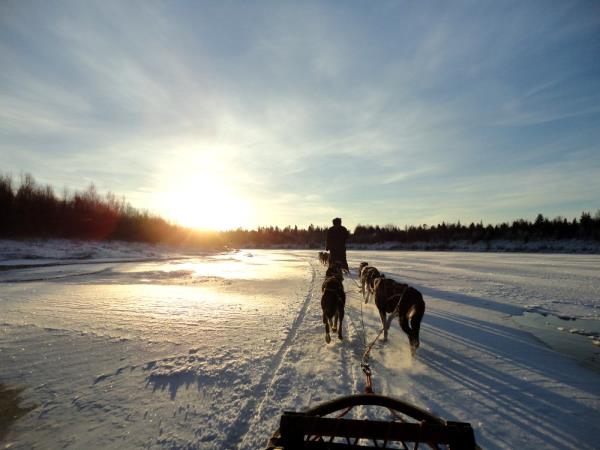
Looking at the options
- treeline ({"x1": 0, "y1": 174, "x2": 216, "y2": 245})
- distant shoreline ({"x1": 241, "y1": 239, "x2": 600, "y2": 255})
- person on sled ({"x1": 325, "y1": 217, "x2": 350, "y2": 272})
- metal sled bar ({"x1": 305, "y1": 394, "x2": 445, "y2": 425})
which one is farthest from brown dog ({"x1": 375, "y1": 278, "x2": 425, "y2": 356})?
distant shoreline ({"x1": 241, "y1": 239, "x2": 600, "y2": 255})

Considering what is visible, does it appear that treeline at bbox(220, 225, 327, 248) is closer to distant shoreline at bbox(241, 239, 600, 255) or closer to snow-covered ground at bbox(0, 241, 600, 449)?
distant shoreline at bbox(241, 239, 600, 255)

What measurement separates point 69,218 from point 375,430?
37.8 meters

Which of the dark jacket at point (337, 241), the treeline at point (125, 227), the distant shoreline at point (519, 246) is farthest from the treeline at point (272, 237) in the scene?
the dark jacket at point (337, 241)

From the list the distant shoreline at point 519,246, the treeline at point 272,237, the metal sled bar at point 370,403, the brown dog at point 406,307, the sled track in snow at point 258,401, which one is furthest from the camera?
the treeline at point 272,237

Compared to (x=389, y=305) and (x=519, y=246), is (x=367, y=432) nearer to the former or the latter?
(x=389, y=305)

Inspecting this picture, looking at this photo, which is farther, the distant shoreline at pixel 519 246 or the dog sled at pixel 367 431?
the distant shoreline at pixel 519 246

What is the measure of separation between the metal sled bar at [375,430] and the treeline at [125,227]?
3351cm

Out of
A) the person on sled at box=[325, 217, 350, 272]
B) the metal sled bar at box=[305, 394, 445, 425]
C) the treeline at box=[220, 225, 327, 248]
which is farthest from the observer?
the treeline at box=[220, 225, 327, 248]

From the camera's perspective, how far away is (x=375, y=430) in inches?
54.3

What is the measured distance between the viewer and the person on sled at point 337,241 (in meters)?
9.84

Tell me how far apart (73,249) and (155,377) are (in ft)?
96.8

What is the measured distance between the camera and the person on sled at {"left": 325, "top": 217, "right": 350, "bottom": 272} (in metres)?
9.84

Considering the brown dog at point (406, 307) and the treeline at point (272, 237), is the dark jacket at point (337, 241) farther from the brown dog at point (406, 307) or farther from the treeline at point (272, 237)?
the treeline at point (272, 237)

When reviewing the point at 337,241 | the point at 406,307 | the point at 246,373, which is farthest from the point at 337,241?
the point at 246,373
